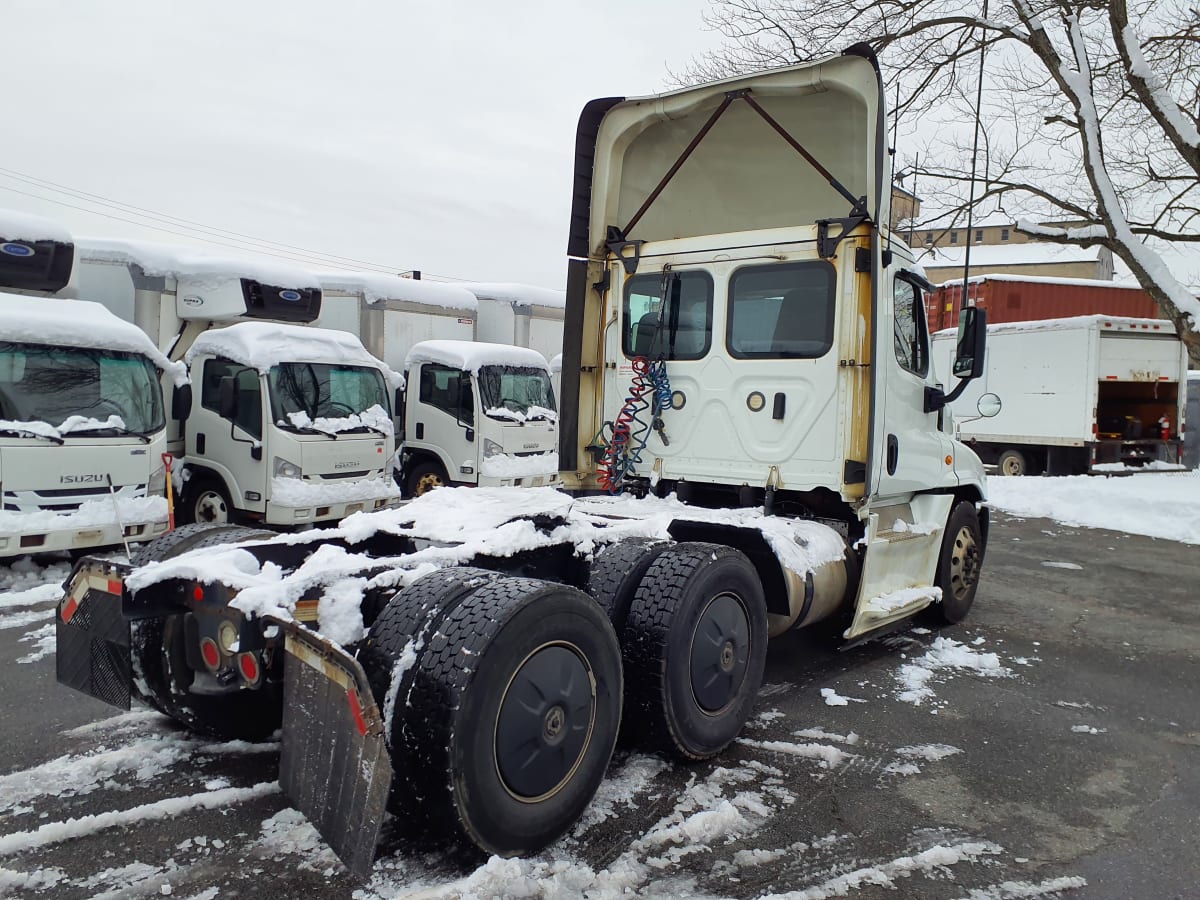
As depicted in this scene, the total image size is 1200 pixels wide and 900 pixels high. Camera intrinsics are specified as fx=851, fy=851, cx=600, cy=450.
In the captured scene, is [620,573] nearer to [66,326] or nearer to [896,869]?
[896,869]

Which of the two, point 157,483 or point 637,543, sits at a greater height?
point 637,543

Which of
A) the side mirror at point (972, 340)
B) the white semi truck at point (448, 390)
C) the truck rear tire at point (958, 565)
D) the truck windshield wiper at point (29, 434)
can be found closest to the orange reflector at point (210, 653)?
the side mirror at point (972, 340)

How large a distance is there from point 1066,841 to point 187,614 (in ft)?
11.5

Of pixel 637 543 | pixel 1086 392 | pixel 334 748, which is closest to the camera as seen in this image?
pixel 334 748

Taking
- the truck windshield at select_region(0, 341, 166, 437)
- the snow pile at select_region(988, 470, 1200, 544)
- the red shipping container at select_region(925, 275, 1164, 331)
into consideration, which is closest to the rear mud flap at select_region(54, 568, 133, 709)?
the truck windshield at select_region(0, 341, 166, 437)

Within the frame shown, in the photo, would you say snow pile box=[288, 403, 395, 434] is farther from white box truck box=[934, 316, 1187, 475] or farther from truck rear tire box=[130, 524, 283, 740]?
white box truck box=[934, 316, 1187, 475]

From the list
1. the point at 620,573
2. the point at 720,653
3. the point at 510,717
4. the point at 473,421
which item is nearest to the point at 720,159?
the point at 620,573

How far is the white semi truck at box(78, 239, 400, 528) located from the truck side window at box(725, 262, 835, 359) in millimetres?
5943

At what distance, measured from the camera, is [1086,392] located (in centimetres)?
1536

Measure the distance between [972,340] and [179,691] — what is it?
16.5 ft

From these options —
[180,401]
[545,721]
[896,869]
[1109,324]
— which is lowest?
[896,869]

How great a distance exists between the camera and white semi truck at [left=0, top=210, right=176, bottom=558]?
725cm

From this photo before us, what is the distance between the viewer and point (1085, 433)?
15477 mm

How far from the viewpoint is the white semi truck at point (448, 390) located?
12203 millimetres
